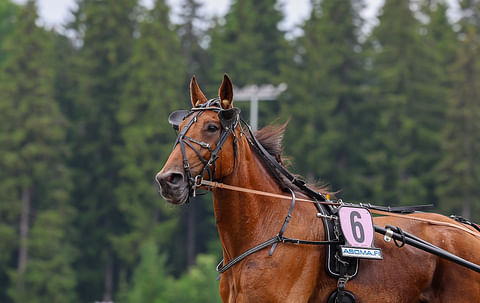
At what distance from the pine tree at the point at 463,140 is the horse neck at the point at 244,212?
2963cm

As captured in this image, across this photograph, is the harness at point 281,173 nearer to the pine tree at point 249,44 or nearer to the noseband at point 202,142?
the noseband at point 202,142

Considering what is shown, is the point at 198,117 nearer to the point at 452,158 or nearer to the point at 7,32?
the point at 452,158

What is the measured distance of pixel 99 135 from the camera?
1613 inches

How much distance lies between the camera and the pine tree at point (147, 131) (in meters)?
37.0

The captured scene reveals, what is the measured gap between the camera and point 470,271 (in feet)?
21.1

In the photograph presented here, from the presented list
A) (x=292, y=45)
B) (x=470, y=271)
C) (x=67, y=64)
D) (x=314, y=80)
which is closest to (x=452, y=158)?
(x=314, y=80)

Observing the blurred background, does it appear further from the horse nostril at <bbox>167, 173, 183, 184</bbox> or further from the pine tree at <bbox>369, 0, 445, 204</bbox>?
the horse nostril at <bbox>167, 173, 183, 184</bbox>

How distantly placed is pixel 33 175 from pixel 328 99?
56.9 feet

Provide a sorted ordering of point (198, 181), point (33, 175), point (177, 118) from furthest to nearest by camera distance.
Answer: point (33, 175) < point (177, 118) < point (198, 181)

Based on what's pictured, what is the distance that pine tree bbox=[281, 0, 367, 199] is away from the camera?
126 feet

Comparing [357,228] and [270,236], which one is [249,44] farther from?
[270,236]

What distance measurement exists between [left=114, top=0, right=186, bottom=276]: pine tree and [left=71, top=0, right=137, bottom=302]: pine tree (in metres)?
1.05

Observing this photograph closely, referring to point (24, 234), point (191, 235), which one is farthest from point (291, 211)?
point (191, 235)

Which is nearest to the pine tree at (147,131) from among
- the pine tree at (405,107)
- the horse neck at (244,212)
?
the pine tree at (405,107)
